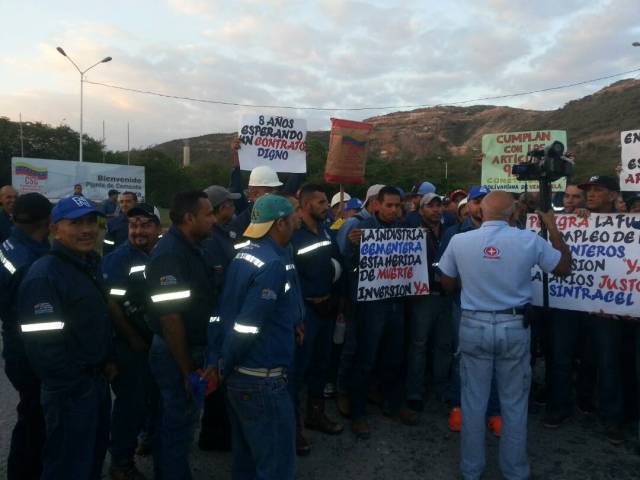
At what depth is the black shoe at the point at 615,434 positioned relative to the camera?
4.69 meters

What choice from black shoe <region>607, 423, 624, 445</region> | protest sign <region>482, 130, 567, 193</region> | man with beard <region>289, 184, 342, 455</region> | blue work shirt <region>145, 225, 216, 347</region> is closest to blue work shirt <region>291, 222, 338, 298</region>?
man with beard <region>289, 184, 342, 455</region>

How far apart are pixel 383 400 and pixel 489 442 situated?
1138mm

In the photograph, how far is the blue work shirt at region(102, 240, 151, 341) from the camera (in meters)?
3.88

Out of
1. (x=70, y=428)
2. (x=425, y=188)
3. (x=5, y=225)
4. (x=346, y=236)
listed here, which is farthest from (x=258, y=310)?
(x=5, y=225)

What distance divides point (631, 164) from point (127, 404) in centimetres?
503

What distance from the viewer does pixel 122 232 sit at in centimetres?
721

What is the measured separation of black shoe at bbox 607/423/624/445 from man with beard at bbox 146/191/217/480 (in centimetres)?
370

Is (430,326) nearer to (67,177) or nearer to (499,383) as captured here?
(499,383)

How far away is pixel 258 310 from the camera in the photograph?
2906 millimetres

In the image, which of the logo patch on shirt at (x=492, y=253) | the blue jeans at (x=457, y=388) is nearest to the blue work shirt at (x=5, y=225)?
the blue jeans at (x=457, y=388)

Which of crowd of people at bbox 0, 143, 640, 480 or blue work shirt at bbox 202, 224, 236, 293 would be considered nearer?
crowd of people at bbox 0, 143, 640, 480

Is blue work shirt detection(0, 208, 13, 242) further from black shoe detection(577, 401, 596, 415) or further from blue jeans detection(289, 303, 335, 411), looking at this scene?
black shoe detection(577, 401, 596, 415)

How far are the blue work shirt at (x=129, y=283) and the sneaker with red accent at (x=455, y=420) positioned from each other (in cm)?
294

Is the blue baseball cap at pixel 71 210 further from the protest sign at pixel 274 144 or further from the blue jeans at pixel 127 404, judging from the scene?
the protest sign at pixel 274 144
